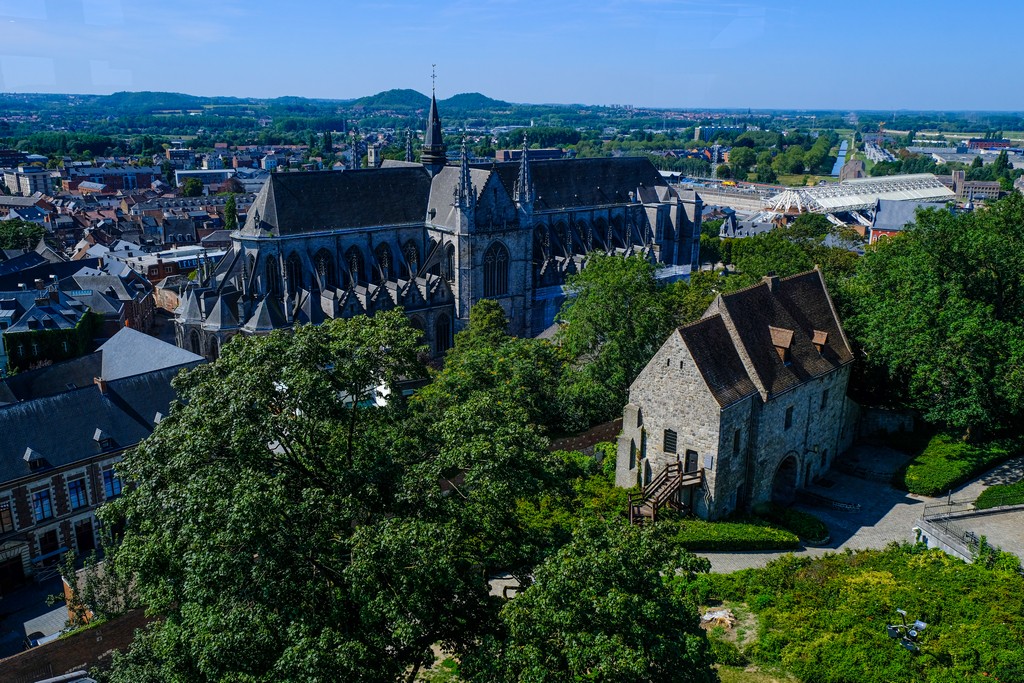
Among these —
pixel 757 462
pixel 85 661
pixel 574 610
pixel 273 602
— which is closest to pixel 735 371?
pixel 757 462

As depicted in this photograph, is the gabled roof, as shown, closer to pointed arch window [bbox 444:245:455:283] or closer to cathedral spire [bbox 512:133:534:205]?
cathedral spire [bbox 512:133:534:205]

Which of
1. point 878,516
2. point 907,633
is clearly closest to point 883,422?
point 878,516

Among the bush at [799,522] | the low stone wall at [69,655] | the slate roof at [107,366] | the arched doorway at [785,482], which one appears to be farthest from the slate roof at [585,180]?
the low stone wall at [69,655]

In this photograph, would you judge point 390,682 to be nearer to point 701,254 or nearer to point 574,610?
point 574,610

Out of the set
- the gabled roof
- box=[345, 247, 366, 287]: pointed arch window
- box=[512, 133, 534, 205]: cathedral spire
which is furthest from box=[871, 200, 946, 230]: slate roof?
box=[345, 247, 366, 287]: pointed arch window

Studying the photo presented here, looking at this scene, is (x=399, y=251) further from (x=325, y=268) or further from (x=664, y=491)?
(x=664, y=491)

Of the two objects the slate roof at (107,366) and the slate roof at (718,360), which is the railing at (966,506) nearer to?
the slate roof at (718,360)
